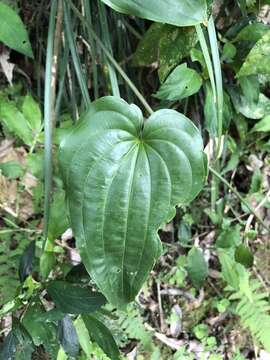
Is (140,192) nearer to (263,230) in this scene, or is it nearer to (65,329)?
(65,329)

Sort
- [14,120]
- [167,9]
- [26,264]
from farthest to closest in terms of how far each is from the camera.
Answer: [14,120] < [26,264] < [167,9]

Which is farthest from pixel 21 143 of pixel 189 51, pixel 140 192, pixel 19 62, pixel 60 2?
pixel 140 192

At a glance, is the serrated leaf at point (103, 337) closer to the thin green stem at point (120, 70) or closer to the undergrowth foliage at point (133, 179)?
the undergrowth foliage at point (133, 179)

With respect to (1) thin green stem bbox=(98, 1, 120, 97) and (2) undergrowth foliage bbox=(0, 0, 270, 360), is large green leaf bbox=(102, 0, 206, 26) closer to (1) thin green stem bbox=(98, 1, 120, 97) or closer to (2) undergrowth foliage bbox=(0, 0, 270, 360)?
(2) undergrowth foliage bbox=(0, 0, 270, 360)

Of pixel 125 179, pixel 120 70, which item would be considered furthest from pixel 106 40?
pixel 125 179

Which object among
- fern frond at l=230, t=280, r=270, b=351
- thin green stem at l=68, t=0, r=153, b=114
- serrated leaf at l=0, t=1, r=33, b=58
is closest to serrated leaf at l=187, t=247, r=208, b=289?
fern frond at l=230, t=280, r=270, b=351

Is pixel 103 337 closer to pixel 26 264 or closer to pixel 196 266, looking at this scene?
pixel 26 264

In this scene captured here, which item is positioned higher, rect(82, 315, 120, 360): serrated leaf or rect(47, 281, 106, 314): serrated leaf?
rect(47, 281, 106, 314): serrated leaf

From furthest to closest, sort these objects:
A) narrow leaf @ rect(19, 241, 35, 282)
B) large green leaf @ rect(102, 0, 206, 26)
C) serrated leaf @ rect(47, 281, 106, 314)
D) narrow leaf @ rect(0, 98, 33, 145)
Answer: narrow leaf @ rect(0, 98, 33, 145), narrow leaf @ rect(19, 241, 35, 282), serrated leaf @ rect(47, 281, 106, 314), large green leaf @ rect(102, 0, 206, 26)

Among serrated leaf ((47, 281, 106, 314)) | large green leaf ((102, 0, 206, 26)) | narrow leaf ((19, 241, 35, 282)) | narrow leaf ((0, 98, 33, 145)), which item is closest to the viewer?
large green leaf ((102, 0, 206, 26))
